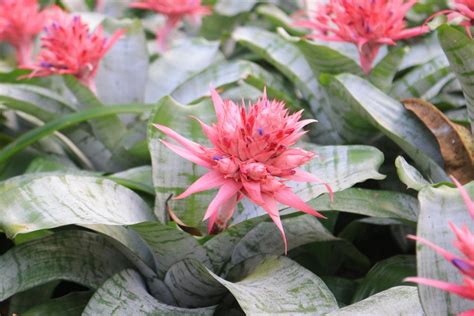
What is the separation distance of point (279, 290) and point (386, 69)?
613mm

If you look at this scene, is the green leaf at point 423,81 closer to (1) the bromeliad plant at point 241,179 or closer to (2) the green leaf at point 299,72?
(1) the bromeliad plant at point 241,179

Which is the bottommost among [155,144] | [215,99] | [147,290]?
[147,290]

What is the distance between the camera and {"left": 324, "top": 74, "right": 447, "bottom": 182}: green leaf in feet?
3.94

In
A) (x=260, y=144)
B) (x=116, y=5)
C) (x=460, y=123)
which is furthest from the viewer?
(x=116, y=5)

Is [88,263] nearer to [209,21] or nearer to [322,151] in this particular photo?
[322,151]

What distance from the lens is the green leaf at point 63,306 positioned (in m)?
1.07

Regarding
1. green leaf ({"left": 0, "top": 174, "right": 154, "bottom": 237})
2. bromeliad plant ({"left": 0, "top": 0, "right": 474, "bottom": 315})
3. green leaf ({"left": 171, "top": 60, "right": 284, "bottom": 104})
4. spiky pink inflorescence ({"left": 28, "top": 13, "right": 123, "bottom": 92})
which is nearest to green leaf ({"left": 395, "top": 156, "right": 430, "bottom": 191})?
bromeliad plant ({"left": 0, "top": 0, "right": 474, "bottom": 315})

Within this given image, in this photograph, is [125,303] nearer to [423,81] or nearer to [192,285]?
[192,285]

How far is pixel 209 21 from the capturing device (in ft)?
6.84

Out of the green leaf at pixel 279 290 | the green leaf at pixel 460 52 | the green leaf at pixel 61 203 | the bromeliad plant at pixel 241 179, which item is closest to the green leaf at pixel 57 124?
the bromeliad plant at pixel 241 179

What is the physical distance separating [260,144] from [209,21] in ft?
4.24

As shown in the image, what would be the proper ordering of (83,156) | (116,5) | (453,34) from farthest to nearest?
1. (116,5)
2. (83,156)
3. (453,34)

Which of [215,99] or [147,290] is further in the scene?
[147,290]

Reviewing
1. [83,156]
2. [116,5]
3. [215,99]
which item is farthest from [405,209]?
[116,5]
